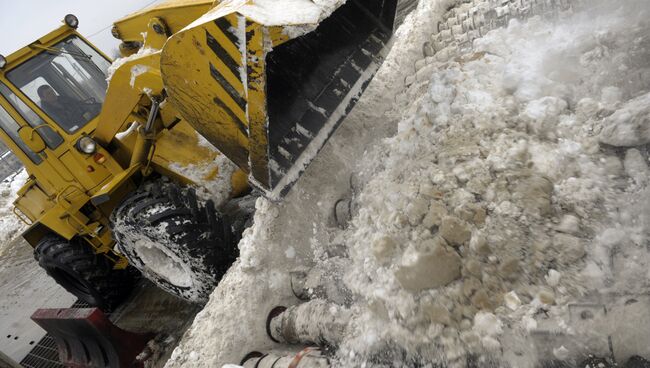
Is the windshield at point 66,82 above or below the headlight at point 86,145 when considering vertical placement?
above

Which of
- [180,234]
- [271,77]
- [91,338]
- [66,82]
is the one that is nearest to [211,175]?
[180,234]

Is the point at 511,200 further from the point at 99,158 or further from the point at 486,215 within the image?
the point at 99,158

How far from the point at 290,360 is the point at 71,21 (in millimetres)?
4217

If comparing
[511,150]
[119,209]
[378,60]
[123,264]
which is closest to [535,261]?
[511,150]

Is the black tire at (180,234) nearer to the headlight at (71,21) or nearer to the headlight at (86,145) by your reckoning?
the headlight at (86,145)

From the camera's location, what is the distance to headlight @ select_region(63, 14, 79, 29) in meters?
4.29

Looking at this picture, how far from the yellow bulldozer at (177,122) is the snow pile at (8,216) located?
7419 mm

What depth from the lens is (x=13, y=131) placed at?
3.96 m

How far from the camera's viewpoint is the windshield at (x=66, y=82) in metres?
3.91

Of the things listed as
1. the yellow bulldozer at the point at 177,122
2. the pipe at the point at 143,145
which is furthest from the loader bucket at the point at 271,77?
the pipe at the point at 143,145

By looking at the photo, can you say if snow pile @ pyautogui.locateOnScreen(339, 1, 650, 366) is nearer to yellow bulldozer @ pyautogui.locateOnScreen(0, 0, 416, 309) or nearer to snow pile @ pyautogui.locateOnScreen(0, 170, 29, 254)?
yellow bulldozer @ pyautogui.locateOnScreen(0, 0, 416, 309)

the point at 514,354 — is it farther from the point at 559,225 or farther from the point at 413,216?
the point at 413,216

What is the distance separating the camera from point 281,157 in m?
2.72

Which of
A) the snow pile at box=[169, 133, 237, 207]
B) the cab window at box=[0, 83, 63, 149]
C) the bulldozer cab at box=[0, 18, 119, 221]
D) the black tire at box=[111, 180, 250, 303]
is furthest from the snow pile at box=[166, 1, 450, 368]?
the cab window at box=[0, 83, 63, 149]
